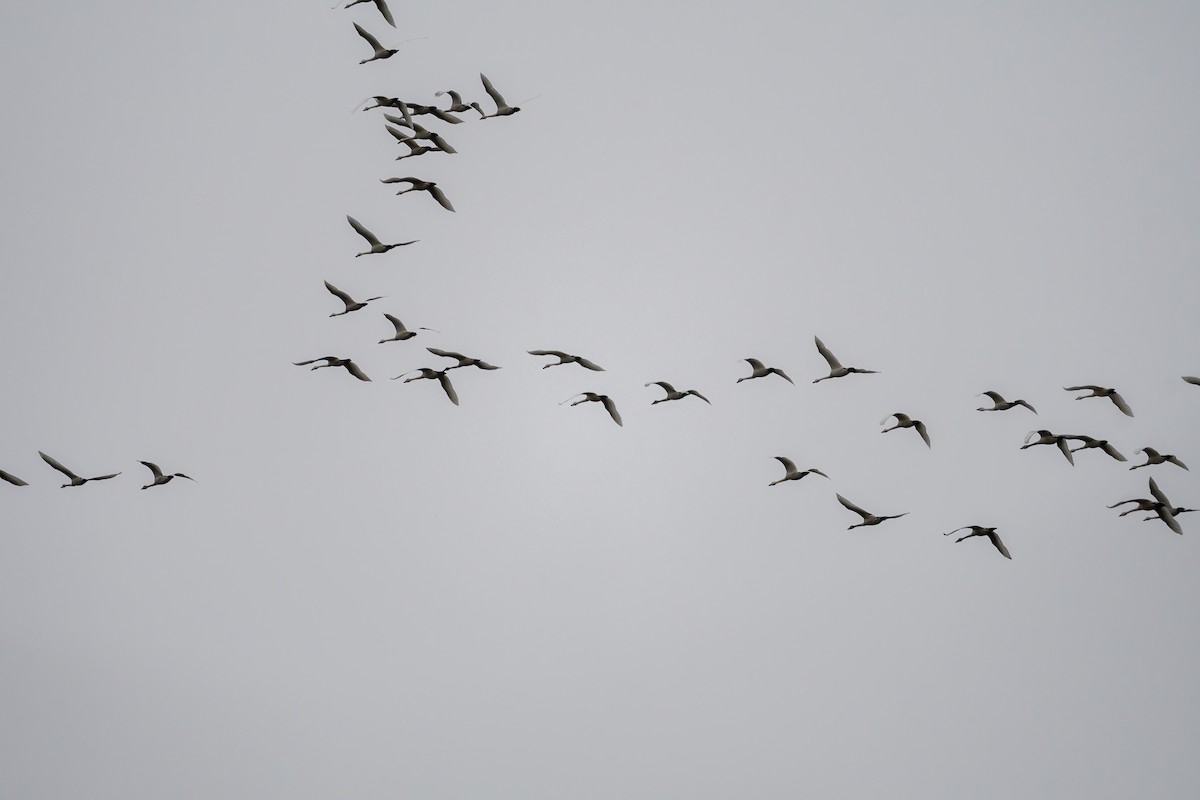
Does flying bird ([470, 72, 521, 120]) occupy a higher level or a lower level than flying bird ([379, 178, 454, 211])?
higher

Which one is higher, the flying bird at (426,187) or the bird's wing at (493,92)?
the bird's wing at (493,92)

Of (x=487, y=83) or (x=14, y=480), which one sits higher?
(x=487, y=83)

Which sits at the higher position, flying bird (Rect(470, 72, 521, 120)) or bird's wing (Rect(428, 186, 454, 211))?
flying bird (Rect(470, 72, 521, 120))

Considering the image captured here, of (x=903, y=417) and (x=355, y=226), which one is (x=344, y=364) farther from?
(x=903, y=417)

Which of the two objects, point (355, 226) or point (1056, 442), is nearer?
point (355, 226)

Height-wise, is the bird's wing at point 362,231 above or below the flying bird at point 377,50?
below

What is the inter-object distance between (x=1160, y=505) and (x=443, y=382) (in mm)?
28623

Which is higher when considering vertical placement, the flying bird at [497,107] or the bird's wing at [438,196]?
the flying bird at [497,107]

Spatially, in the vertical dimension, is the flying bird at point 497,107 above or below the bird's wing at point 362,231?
above

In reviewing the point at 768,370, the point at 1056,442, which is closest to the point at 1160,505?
the point at 1056,442

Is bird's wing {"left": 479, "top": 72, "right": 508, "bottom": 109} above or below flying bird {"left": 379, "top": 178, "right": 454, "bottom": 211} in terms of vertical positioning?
above

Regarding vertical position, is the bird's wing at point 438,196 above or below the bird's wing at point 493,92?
below

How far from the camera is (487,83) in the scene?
7138 centimetres

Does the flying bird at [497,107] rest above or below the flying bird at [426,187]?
above
